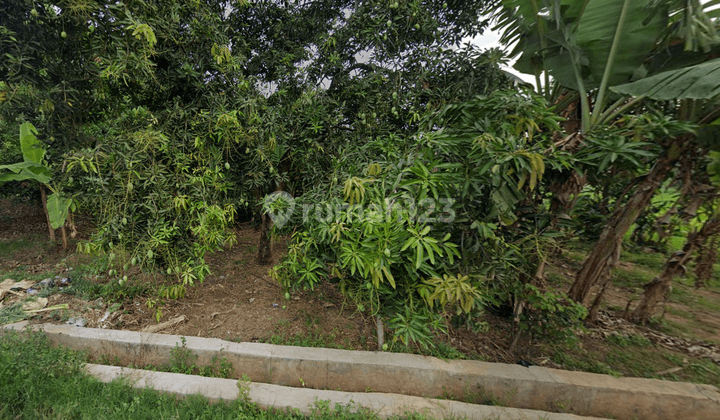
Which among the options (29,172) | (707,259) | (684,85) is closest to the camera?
(684,85)

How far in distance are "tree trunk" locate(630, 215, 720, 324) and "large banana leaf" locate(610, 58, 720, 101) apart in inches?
55.5

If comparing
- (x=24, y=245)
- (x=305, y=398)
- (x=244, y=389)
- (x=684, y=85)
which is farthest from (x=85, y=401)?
(x=24, y=245)

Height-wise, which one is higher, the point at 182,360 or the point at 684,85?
the point at 684,85

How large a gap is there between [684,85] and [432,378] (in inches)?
94.8

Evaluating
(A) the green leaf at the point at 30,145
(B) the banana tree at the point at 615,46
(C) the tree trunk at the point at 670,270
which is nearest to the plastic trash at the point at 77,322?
(A) the green leaf at the point at 30,145

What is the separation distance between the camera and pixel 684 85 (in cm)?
157

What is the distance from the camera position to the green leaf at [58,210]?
2.36 metres

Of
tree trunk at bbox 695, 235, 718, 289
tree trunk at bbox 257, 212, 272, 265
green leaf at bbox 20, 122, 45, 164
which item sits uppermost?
green leaf at bbox 20, 122, 45, 164

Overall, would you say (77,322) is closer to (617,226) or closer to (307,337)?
(307,337)

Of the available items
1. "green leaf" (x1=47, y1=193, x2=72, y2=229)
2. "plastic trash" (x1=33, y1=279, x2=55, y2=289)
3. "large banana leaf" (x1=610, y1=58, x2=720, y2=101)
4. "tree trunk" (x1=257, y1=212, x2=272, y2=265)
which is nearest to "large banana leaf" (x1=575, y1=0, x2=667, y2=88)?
"large banana leaf" (x1=610, y1=58, x2=720, y2=101)

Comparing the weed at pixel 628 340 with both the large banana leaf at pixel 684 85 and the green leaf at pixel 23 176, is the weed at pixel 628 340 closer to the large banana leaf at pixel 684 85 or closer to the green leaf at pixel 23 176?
the large banana leaf at pixel 684 85

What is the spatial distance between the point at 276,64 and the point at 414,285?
2.62 meters

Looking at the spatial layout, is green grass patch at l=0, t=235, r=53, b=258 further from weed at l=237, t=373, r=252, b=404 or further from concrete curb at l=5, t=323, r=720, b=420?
weed at l=237, t=373, r=252, b=404

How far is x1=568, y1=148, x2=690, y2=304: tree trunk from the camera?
221cm
